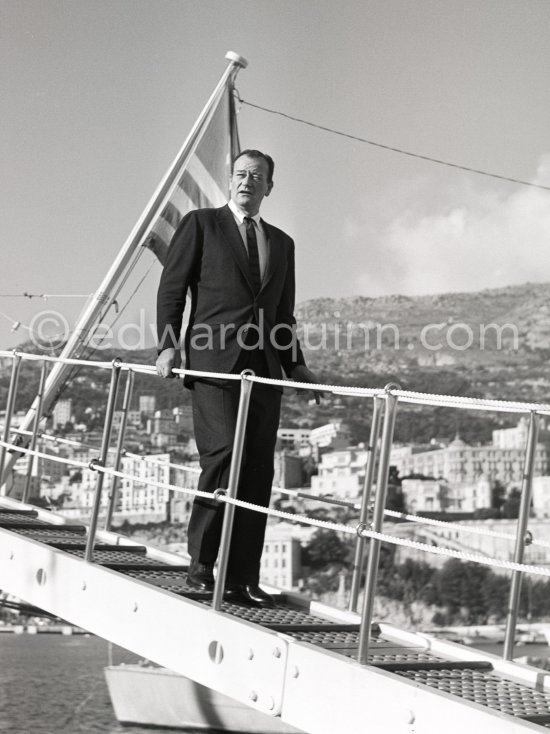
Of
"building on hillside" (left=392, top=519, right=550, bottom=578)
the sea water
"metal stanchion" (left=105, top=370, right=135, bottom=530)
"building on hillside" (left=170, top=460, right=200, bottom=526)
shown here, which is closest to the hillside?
"building on hillside" (left=170, top=460, right=200, bottom=526)

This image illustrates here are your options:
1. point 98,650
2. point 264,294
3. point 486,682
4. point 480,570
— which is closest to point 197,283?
point 264,294

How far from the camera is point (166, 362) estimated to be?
11.8 feet

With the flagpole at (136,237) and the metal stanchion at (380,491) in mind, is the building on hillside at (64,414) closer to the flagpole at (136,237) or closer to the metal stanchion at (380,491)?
the flagpole at (136,237)

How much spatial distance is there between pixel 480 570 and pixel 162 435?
27525 millimetres

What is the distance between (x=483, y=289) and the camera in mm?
102812

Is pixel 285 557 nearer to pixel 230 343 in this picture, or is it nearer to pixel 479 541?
pixel 479 541

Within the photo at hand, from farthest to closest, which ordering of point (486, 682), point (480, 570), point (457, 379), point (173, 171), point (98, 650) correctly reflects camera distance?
point (457, 379)
point (480, 570)
point (98, 650)
point (173, 171)
point (486, 682)

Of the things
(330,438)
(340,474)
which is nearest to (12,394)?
(340,474)

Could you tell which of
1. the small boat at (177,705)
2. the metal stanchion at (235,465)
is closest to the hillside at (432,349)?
the small boat at (177,705)

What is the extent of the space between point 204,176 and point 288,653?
25.8ft

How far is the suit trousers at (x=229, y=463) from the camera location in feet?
11.6

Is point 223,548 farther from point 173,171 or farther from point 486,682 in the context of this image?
point 173,171

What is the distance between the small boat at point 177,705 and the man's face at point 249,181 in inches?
923

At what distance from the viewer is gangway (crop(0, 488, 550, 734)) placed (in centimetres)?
254
